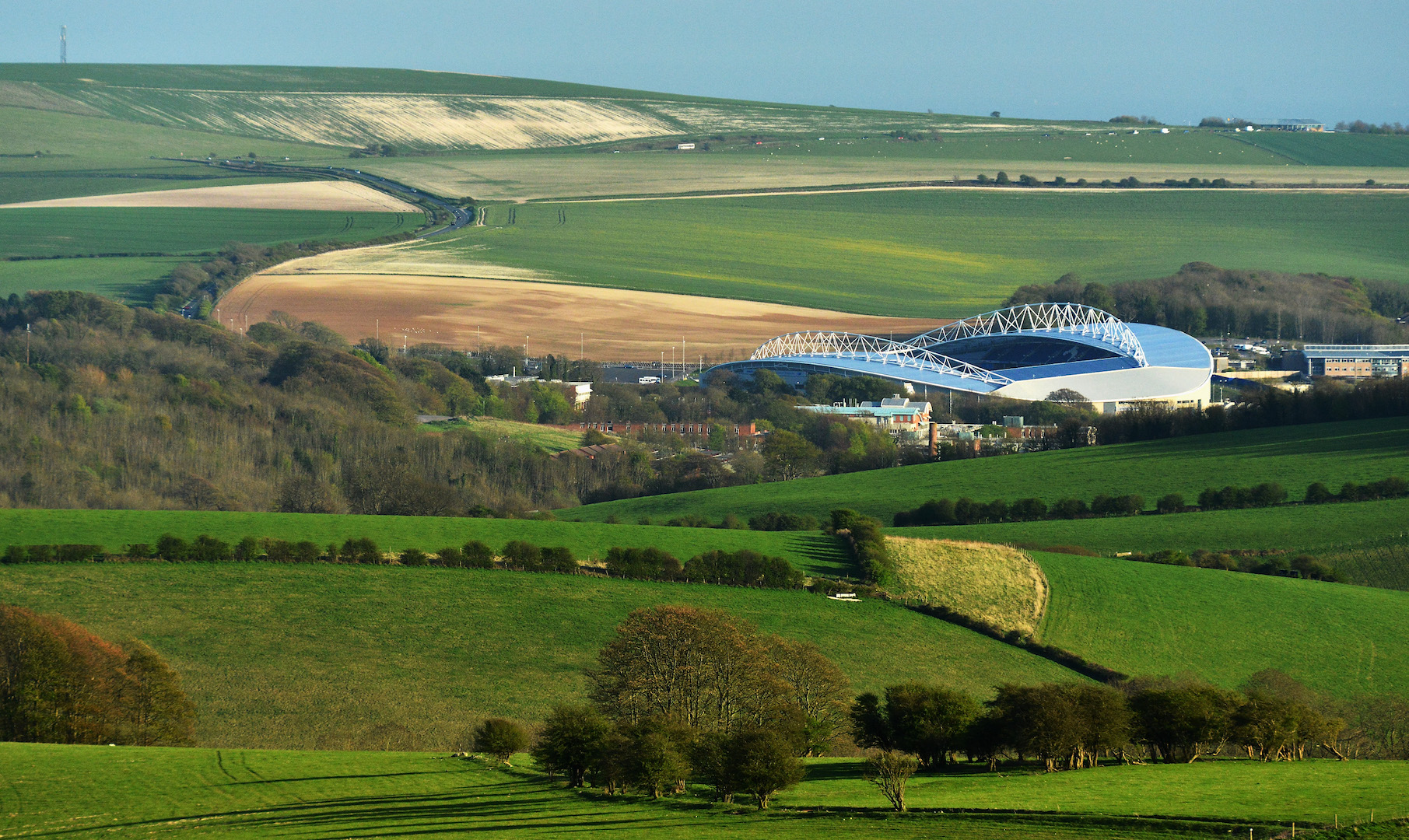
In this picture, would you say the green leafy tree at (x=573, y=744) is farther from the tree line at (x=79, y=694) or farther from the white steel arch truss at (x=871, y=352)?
the white steel arch truss at (x=871, y=352)

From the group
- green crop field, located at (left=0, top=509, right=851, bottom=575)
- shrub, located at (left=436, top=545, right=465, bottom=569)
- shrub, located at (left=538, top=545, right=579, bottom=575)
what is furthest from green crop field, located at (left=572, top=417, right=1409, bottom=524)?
shrub, located at (left=436, top=545, right=465, bottom=569)

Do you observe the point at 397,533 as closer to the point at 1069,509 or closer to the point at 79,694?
the point at 79,694

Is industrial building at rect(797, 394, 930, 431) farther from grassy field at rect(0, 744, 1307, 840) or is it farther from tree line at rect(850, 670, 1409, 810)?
grassy field at rect(0, 744, 1307, 840)

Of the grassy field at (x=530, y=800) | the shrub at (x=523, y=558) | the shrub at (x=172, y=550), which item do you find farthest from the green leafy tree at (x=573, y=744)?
the shrub at (x=172, y=550)

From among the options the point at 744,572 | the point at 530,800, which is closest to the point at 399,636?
the point at 744,572

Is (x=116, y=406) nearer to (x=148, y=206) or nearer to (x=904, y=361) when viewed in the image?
(x=904, y=361)

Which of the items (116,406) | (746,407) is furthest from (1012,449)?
(116,406)
